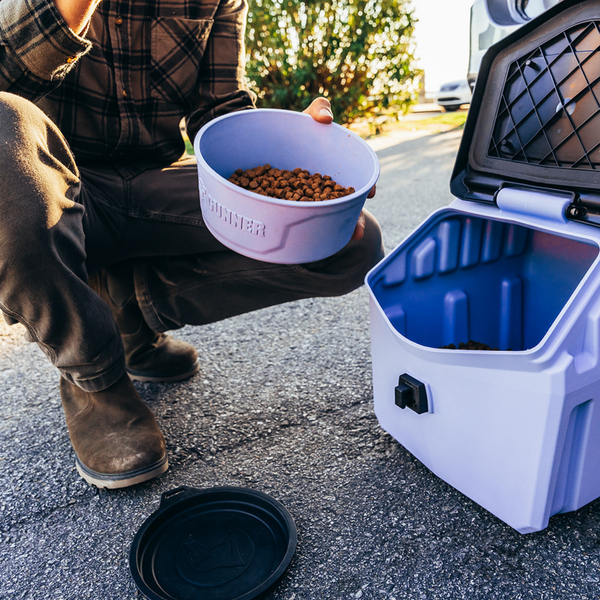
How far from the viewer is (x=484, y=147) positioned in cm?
104

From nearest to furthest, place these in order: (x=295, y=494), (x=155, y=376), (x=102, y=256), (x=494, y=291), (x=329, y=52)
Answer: (x=295, y=494)
(x=102, y=256)
(x=494, y=291)
(x=155, y=376)
(x=329, y=52)

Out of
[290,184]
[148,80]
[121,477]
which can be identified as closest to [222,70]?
[148,80]

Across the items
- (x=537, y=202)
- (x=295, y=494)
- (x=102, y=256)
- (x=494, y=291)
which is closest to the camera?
(x=537, y=202)

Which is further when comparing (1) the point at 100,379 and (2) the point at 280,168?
(2) the point at 280,168

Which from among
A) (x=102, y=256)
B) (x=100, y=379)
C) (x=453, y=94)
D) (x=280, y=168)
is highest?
(x=280, y=168)

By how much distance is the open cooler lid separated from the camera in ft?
2.78

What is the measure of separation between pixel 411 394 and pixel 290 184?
45cm

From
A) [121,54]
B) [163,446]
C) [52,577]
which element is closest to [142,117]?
[121,54]

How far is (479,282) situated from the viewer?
1220 mm

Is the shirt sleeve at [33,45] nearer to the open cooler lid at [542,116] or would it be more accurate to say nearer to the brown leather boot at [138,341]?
the brown leather boot at [138,341]

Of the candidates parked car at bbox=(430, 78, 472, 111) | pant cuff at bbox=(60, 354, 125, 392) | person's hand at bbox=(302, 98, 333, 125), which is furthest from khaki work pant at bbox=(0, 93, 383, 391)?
parked car at bbox=(430, 78, 472, 111)

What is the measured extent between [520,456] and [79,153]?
102cm

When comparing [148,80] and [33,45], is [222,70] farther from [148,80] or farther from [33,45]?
[33,45]

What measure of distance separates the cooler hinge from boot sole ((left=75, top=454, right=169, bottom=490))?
2.59 ft
